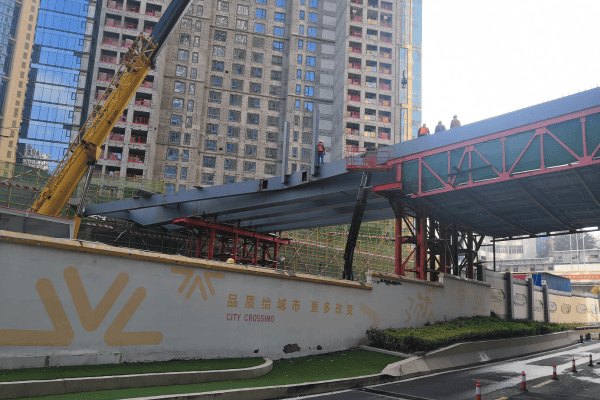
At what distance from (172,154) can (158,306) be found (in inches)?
2452

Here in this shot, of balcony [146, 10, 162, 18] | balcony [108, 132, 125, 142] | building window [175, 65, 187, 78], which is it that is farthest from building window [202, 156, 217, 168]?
balcony [146, 10, 162, 18]

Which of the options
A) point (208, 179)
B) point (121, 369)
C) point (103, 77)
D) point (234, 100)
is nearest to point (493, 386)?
point (121, 369)

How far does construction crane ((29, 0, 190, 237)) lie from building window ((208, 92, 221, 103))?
4599 centimetres

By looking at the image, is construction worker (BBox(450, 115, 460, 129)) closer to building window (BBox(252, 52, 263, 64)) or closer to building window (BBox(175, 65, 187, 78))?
building window (BBox(175, 65, 187, 78))

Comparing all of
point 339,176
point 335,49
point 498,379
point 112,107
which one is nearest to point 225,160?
point 335,49

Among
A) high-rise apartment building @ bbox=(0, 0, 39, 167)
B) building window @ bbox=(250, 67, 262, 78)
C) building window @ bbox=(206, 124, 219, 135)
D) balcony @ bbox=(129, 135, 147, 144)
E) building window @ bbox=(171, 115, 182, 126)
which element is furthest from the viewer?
high-rise apartment building @ bbox=(0, 0, 39, 167)

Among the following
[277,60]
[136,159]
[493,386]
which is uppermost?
[277,60]

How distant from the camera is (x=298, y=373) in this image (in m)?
13.2

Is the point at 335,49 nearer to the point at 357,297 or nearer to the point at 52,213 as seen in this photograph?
the point at 52,213

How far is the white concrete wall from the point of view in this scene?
9641mm

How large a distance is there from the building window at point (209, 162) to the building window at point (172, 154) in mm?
4292

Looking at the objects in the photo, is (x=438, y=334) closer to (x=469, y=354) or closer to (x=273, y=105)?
(x=469, y=354)

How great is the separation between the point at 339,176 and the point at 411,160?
4618 mm

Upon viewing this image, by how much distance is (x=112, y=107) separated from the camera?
29359 mm
